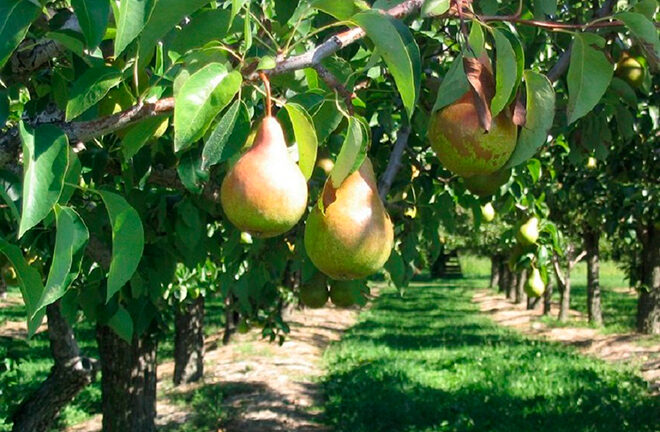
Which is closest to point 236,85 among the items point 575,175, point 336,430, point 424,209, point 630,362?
point 424,209

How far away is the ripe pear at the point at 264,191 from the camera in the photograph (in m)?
0.97

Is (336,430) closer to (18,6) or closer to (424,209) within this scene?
(424,209)

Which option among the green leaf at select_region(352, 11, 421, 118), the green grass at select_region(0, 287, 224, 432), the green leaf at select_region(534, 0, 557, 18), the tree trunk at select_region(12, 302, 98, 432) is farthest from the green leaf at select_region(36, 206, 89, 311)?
the tree trunk at select_region(12, 302, 98, 432)

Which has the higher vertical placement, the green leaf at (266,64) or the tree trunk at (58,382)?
the green leaf at (266,64)

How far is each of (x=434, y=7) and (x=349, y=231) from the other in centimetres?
35

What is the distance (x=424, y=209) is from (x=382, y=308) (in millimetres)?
18817

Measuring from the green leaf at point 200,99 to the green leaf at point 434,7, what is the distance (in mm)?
293

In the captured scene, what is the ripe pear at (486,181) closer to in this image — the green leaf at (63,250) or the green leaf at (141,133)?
the green leaf at (141,133)

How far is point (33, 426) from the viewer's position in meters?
4.66

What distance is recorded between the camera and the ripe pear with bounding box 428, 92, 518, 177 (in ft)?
3.88

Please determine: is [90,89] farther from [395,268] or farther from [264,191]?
[395,268]

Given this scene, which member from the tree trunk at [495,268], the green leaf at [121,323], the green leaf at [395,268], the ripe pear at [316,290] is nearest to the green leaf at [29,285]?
the green leaf at [395,268]

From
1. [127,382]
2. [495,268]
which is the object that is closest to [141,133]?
[127,382]

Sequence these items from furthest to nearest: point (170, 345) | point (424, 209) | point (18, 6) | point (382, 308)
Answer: point (382, 308) < point (170, 345) < point (424, 209) < point (18, 6)
